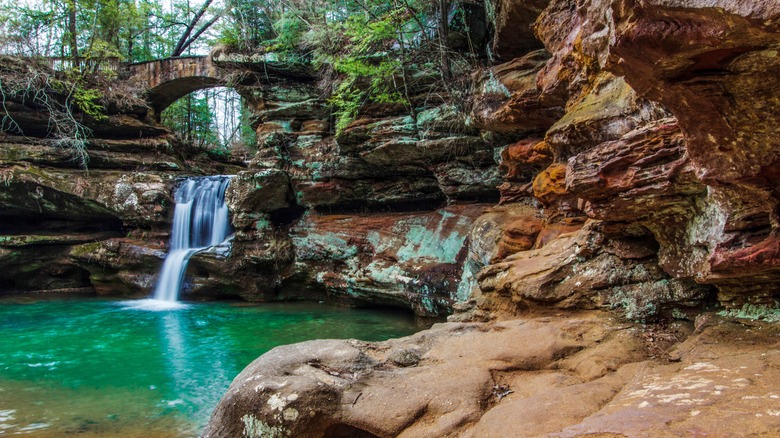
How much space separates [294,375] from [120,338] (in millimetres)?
7528

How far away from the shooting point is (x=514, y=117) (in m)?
7.13

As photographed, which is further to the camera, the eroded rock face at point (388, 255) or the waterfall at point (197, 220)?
the waterfall at point (197, 220)

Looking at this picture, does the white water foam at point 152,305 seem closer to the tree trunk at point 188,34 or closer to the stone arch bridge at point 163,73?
the stone arch bridge at point 163,73

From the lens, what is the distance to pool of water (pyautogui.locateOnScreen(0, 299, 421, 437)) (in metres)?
5.32

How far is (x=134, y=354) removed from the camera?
26.0 ft

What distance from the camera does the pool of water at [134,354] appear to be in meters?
5.32

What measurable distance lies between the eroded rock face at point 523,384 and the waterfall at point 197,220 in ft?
35.1

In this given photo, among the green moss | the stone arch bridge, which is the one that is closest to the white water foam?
the stone arch bridge

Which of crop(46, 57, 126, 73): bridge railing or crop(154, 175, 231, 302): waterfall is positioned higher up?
crop(46, 57, 126, 73): bridge railing

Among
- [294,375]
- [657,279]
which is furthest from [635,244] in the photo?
[294,375]

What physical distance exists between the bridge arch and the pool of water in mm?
8181

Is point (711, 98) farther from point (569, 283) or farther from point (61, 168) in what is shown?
point (61, 168)

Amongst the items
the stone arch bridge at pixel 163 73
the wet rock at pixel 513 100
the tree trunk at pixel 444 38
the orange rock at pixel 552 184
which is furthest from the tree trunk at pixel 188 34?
the orange rock at pixel 552 184

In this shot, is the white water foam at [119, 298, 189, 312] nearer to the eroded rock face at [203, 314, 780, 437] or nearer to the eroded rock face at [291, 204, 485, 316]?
the eroded rock face at [291, 204, 485, 316]
